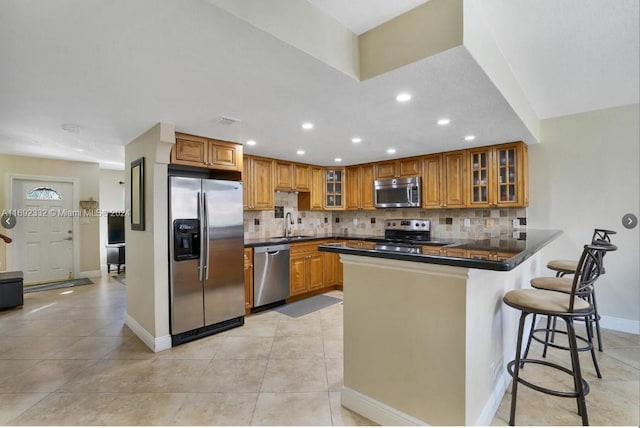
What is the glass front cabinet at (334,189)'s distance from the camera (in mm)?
5324

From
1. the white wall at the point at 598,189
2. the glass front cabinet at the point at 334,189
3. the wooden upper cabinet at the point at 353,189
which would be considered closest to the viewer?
the white wall at the point at 598,189

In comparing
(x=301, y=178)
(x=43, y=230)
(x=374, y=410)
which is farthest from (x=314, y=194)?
(x=43, y=230)

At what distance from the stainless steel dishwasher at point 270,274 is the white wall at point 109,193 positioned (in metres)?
5.31

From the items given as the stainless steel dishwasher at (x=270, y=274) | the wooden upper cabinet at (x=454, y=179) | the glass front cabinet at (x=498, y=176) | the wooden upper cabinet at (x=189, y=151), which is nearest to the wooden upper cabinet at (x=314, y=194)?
the stainless steel dishwasher at (x=270, y=274)

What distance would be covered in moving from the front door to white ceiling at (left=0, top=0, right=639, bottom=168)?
2617 mm

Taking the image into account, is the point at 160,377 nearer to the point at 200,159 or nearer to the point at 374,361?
the point at 374,361

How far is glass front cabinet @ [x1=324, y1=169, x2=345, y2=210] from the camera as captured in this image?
5324mm

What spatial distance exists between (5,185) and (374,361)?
6.51m

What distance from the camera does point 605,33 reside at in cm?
198

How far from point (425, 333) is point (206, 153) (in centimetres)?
275

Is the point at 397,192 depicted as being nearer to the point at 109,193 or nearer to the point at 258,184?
the point at 258,184

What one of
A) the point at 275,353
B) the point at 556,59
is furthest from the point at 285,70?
the point at 275,353

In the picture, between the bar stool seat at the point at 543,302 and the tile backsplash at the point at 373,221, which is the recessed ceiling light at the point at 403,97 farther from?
the tile backsplash at the point at 373,221

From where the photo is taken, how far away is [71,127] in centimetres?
300
